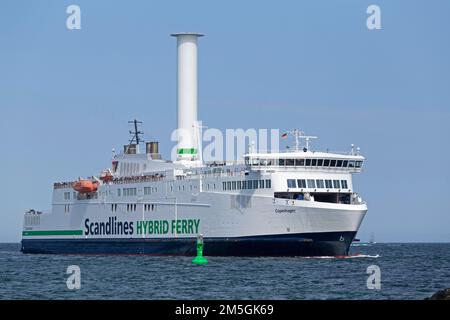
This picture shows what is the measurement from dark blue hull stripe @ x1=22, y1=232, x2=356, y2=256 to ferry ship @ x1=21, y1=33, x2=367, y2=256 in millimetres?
61

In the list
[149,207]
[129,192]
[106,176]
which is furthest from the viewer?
[106,176]

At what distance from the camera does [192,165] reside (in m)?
67.0

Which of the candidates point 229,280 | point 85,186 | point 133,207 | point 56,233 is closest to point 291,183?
point 229,280

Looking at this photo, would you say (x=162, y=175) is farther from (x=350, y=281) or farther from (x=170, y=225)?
(x=350, y=281)

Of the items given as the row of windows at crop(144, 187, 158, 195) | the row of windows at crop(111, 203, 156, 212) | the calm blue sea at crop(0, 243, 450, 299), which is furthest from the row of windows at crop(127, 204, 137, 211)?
the calm blue sea at crop(0, 243, 450, 299)

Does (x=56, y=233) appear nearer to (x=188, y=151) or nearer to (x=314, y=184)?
(x=188, y=151)

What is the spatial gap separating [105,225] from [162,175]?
7.82 metres

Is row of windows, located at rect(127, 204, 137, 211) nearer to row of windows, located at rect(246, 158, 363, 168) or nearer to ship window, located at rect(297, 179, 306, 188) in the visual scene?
row of windows, located at rect(246, 158, 363, 168)

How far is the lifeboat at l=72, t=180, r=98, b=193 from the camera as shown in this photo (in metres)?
73.9

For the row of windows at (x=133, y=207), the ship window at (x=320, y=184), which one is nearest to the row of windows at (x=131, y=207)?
the row of windows at (x=133, y=207)

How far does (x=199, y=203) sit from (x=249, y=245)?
5.79m

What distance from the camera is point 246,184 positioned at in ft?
189

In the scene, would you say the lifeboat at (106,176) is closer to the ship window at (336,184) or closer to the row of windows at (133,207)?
the row of windows at (133,207)
